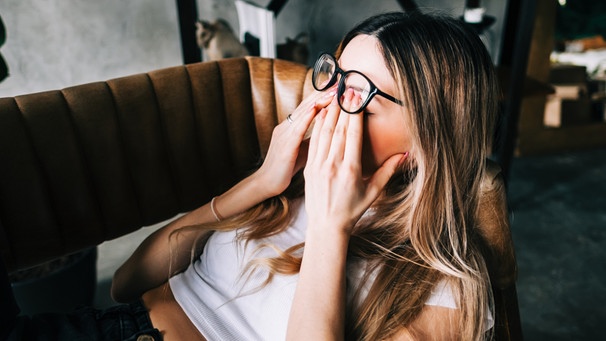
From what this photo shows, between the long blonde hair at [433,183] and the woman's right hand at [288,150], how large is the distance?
20 cm

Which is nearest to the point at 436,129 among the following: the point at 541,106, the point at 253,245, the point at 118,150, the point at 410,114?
the point at 410,114

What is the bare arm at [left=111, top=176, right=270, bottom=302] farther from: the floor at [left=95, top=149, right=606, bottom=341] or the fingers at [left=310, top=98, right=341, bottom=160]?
the floor at [left=95, top=149, right=606, bottom=341]

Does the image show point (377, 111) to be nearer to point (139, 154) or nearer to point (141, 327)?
point (141, 327)

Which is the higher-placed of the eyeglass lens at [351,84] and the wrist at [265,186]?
the eyeglass lens at [351,84]

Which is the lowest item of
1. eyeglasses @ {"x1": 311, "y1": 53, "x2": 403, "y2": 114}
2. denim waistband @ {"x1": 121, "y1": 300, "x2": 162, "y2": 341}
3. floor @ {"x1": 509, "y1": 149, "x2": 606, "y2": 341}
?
floor @ {"x1": 509, "y1": 149, "x2": 606, "y2": 341}

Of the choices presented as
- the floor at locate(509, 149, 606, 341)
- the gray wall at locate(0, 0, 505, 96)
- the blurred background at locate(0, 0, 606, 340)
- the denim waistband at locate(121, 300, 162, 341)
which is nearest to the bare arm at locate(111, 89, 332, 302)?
the denim waistband at locate(121, 300, 162, 341)

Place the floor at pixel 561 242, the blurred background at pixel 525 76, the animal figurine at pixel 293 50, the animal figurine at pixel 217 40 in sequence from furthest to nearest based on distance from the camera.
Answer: the animal figurine at pixel 293 50 < the animal figurine at pixel 217 40 < the blurred background at pixel 525 76 < the floor at pixel 561 242

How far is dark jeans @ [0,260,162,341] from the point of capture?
96 cm

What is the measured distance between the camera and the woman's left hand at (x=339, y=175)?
894 mm

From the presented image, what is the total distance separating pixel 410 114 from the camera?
0.90 m

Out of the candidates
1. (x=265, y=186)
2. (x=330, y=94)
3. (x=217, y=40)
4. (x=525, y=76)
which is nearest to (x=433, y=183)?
(x=330, y=94)

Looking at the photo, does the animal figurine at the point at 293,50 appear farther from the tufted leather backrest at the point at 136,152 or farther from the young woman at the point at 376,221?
the young woman at the point at 376,221

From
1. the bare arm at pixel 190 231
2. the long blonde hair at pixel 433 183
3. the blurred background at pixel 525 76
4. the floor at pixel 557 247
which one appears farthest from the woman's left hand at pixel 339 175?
the floor at pixel 557 247

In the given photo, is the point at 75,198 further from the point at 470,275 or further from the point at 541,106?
the point at 541,106
